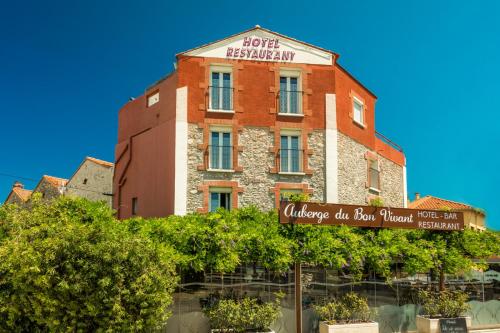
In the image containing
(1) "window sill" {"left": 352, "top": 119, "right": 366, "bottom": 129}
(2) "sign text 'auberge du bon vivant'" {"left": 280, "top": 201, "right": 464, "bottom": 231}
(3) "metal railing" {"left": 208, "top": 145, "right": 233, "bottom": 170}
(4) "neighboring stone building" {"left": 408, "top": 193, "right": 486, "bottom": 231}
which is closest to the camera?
(2) "sign text 'auberge du bon vivant'" {"left": 280, "top": 201, "right": 464, "bottom": 231}

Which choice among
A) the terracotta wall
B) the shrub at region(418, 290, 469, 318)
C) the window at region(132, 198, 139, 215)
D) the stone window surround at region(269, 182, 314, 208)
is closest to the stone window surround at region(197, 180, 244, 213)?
the terracotta wall

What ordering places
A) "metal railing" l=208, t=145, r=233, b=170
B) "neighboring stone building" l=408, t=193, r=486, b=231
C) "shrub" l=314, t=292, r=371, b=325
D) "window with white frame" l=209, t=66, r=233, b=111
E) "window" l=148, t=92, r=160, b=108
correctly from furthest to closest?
"neighboring stone building" l=408, t=193, r=486, b=231, "window" l=148, t=92, r=160, b=108, "window with white frame" l=209, t=66, r=233, b=111, "metal railing" l=208, t=145, r=233, b=170, "shrub" l=314, t=292, r=371, b=325

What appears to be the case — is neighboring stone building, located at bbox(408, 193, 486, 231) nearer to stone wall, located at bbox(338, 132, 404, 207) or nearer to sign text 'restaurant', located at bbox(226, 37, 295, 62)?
stone wall, located at bbox(338, 132, 404, 207)

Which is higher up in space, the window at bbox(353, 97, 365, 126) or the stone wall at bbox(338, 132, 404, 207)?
the window at bbox(353, 97, 365, 126)

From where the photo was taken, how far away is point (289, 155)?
23.5 meters

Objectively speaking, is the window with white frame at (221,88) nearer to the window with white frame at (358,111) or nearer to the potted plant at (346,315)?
the window with white frame at (358,111)

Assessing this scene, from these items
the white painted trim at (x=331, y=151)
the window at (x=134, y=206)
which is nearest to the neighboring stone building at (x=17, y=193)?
the window at (x=134, y=206)

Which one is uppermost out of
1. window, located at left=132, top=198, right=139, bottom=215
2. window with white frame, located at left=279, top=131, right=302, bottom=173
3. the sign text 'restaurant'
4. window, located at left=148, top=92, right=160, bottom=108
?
the sign text 'restaurant'

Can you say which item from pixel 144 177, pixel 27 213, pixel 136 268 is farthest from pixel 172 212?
pixel 136 268

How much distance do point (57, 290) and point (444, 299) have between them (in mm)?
11561

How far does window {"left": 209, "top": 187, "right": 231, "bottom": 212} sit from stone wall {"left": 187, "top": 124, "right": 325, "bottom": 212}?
51 centimetres

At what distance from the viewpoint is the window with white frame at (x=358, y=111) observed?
86.9 feet

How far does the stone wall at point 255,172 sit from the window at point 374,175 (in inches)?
174

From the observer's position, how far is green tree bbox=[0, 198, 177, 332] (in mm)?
10296
